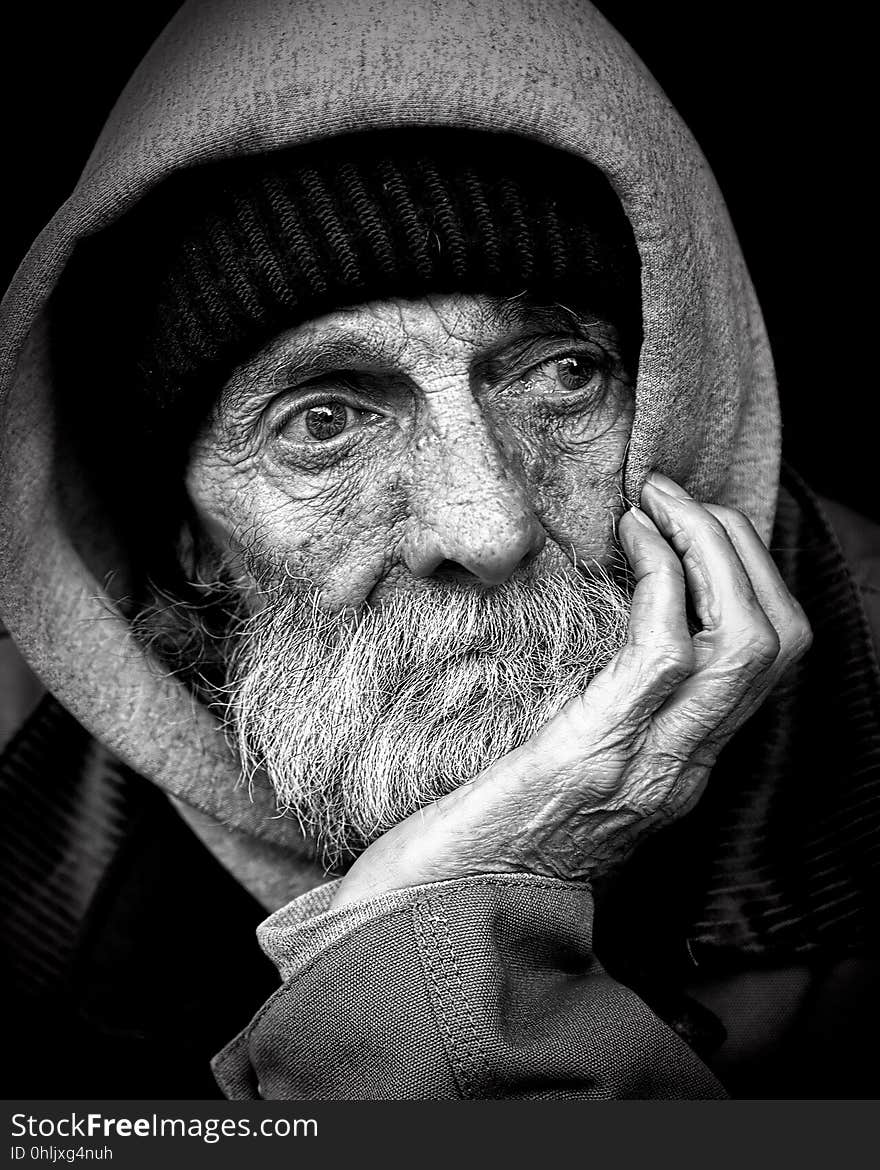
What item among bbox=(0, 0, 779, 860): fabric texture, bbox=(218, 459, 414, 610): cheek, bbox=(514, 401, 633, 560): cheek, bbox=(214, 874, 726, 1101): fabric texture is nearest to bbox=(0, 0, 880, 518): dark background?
bbox=(0, 0, 779, 860): fabric texture

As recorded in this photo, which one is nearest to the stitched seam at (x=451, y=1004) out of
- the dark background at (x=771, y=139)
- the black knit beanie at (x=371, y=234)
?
the black knit beanie at (x=371, y=234)

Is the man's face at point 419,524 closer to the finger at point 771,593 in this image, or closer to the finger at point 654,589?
the finger at point 654,589

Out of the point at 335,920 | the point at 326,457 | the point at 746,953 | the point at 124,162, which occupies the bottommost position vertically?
the point at 746,953

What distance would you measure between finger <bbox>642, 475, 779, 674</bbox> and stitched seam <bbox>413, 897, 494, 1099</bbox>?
549 mm

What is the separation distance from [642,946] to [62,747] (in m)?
1.19

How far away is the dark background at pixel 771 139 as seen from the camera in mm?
2439

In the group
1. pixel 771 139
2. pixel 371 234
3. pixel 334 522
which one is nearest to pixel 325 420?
pixel 334 522

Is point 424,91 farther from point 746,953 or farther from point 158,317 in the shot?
point 746,953

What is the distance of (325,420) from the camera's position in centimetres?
161

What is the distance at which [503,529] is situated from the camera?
4.73 ft

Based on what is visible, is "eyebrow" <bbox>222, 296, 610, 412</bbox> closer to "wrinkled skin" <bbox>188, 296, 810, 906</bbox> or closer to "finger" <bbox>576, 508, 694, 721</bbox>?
"wrinkled skin" <bbox>188, 296, 810, 906</bbox>

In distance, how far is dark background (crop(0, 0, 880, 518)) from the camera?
244cm

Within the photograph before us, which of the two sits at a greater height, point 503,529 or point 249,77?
point 249,77

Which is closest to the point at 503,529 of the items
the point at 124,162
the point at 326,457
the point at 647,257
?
the point at 326,457
